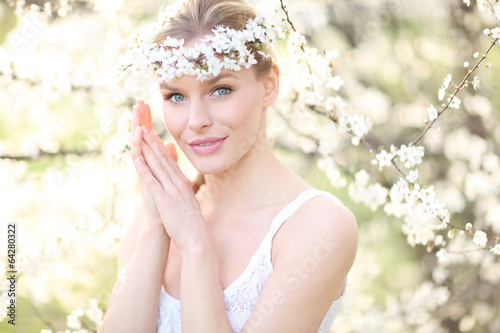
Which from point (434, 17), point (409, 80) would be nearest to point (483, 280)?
point (409, 80)

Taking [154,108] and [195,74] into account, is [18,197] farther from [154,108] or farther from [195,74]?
[195,74]

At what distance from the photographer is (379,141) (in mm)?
3113

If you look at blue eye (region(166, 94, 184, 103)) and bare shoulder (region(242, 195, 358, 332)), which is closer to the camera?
bare shoulder (region(242, 195, 358, 332))

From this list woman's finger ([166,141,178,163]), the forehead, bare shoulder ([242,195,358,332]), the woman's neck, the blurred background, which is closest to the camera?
bare shoulder ([242,195,358,332])

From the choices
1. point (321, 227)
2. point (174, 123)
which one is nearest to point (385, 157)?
point (321, 227)

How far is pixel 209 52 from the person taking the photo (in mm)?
1587

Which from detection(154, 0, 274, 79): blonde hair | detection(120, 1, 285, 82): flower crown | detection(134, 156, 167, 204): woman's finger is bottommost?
detection(134, 156, 167, 204): woman's finger

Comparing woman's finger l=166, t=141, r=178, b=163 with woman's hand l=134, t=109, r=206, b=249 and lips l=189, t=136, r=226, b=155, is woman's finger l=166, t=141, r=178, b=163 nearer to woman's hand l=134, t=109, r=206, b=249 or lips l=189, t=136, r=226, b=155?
woman's hand l=134, t=109, r=206, b=249

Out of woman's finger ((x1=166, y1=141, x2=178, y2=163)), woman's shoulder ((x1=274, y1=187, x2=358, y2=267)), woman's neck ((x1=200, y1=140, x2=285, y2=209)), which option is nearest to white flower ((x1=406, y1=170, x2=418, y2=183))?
woman's shoulder ((x1=274, y1=187, x2=358, y2=267))

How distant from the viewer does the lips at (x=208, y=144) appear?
1698mm

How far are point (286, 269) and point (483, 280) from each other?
1984 millimetres

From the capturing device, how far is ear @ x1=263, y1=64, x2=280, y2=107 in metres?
1.83

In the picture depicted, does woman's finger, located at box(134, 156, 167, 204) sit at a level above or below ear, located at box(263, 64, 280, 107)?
below

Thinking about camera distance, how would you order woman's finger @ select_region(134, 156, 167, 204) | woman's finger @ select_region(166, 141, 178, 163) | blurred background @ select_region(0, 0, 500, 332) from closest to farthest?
woman's finger @ select_region(134, 156, 167, 204) < woman's finger @ select_region(166, 141, 178, 163) < blurred background @ select_region(0, 0, 500, 332)
